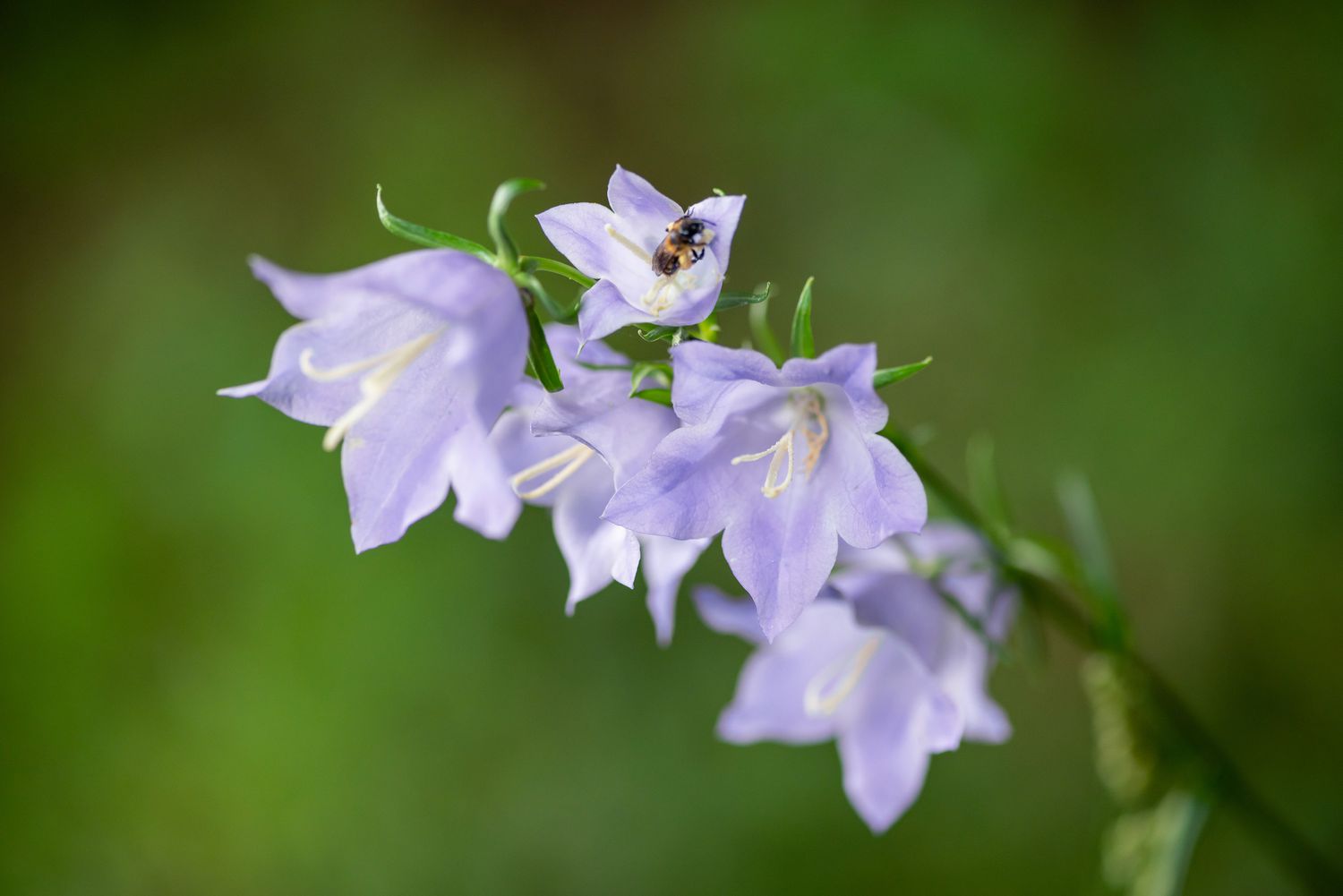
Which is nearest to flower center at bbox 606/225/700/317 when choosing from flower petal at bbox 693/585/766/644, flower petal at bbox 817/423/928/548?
flower petal at bbox 817/423/928/548

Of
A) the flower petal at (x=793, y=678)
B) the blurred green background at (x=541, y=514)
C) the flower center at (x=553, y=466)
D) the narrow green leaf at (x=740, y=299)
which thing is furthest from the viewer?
the blurred green background at (x=541, y=514)

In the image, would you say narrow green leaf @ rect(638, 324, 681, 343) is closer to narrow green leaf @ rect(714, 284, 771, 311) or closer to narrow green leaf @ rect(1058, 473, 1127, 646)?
narrow green leaf @ rect(714, 284, 771, 311)

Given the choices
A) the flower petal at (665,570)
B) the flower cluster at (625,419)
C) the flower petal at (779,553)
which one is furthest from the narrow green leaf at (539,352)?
the flower petal at (665,570)

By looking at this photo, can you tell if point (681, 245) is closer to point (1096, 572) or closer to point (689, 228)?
point (689, 228)

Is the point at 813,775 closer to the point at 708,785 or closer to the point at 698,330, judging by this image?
the point at 708,785

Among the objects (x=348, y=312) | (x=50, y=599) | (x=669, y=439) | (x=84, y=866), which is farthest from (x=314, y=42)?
(x=669, y=439)

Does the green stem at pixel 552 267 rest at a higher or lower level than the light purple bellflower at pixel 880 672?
higher

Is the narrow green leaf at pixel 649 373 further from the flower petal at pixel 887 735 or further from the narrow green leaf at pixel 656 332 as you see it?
the flower petal at pixel 887 735
